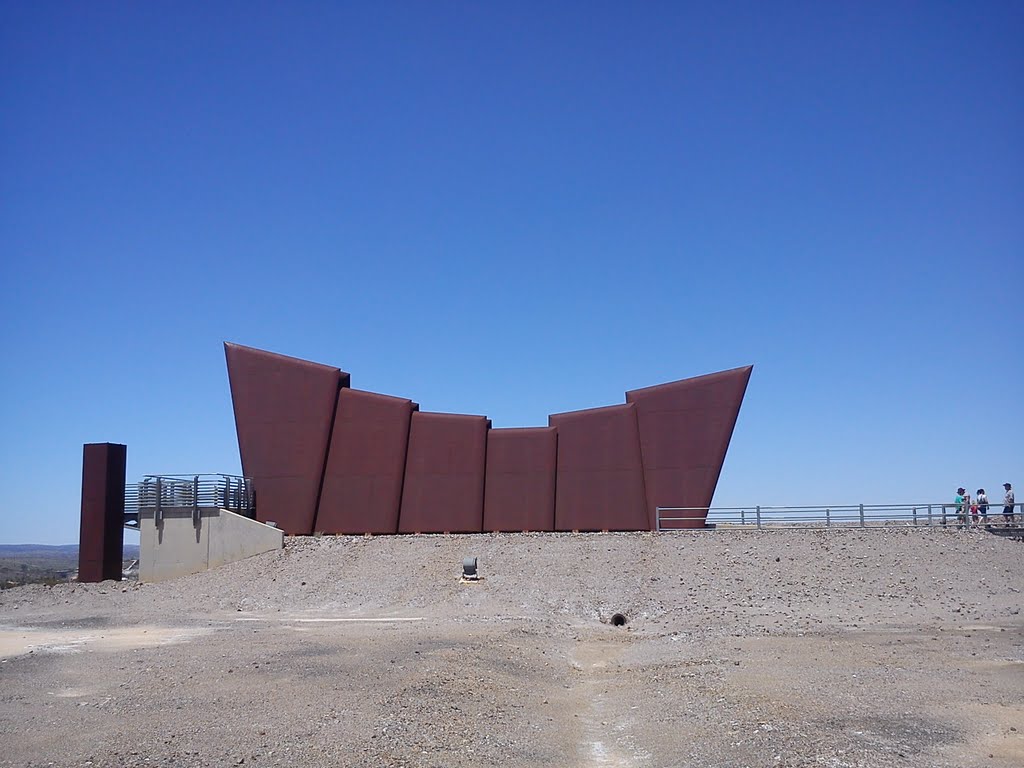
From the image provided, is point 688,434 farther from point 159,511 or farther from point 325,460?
point 159,511

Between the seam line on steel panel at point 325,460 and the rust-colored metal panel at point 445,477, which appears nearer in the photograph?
the rust-colored metal panel at point 445,477

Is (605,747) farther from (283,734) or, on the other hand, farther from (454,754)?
(283,734)

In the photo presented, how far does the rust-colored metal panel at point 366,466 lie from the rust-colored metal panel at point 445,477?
0.46 meters

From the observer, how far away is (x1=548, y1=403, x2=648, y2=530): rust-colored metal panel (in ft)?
100

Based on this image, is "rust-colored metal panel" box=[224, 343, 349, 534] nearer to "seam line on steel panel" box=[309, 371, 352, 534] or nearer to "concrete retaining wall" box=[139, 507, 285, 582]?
"seam line on steel panel" box=[309, 371, 352, 534]

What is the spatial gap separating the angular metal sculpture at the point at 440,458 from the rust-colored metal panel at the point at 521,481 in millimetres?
34

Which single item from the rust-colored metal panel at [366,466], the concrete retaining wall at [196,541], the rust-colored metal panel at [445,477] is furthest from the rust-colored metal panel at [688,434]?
the concrete retaining wall at [196,541]

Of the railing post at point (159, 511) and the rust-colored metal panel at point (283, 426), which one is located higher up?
the rust-colored metal panel at point (283, 426)

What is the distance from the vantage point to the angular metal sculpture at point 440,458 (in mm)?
30516

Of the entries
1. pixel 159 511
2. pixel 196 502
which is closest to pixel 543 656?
pixel 196 502

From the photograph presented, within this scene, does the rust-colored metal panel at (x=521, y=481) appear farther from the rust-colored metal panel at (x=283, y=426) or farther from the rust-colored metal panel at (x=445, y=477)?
the rust-colored metal panel at (x=283, y=426)

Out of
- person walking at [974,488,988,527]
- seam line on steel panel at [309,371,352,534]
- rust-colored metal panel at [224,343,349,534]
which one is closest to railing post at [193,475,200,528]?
rust-colored metal panel at [224,343,349,534]

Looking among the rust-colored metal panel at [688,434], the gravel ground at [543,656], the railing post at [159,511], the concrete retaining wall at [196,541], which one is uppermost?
the rust-colored metal panel at [688,434]

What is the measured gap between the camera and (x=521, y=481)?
104 feet
